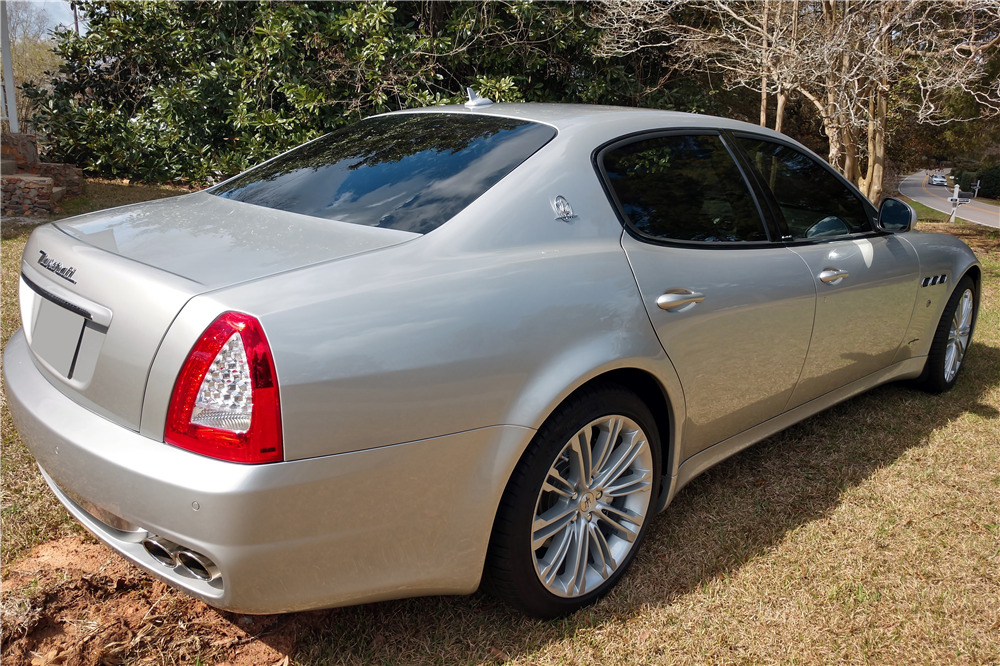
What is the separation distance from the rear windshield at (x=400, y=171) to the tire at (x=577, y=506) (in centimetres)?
73

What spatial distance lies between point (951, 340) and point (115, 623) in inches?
179

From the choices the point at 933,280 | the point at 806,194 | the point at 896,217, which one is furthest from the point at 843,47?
the point at 806,194

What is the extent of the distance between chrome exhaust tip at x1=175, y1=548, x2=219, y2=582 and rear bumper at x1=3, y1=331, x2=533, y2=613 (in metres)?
0.02

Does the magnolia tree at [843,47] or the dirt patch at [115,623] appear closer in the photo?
the dirt patch at [115,623]

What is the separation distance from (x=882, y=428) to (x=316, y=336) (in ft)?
11.1

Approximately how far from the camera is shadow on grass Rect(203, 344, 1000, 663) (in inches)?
89.7

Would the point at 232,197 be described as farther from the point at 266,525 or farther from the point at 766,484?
the point at 766,484

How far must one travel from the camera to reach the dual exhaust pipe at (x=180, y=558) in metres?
1.77

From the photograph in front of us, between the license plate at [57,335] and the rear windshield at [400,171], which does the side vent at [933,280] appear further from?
the license plate at [57,335]

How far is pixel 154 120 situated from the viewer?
11.5 metres

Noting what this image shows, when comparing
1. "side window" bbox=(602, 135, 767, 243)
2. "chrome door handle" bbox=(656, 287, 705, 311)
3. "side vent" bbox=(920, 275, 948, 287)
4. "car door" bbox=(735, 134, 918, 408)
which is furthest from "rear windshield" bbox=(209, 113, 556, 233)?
"side vent" bbox=(920, 275, 948, 287)

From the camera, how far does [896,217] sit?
3807 mm

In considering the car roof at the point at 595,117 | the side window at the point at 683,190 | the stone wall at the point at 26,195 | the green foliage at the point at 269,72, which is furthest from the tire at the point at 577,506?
the stone wall at the point at 26,195

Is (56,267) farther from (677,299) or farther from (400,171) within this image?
(677,299)
